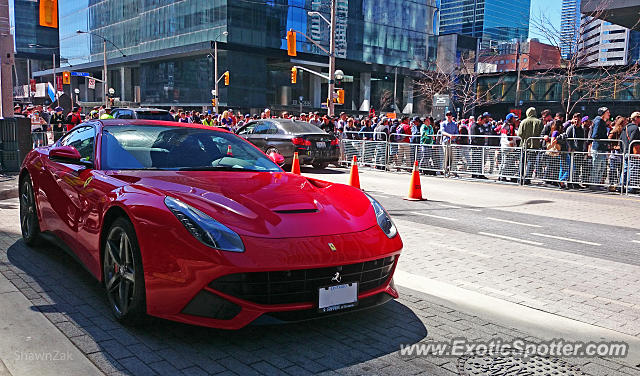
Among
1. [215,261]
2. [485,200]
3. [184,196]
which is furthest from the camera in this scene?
[485,200]

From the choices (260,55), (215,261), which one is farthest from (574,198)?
(260,55)

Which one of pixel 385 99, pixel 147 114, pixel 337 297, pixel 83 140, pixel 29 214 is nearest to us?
pixel 337 297

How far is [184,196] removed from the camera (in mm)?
3783

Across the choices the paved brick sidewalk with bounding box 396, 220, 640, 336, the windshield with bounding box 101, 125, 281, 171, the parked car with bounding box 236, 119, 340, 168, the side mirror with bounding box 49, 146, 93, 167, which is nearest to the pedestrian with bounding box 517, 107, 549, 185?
the parked car with bounding box 236, 119, 340, 168

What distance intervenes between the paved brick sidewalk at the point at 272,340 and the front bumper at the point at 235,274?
Answer: 0.75 feet

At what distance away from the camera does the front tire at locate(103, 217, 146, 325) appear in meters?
3.67

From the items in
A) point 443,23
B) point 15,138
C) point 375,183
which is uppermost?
point 443,23

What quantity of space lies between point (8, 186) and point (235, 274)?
948 centimetres

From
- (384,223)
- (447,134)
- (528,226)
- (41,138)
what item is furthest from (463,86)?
(384,223)

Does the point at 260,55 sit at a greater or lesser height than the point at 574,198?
greater

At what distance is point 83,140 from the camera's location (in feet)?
17.5

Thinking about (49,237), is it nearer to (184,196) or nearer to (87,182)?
(87,182)

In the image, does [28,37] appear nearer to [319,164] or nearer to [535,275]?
[319,164]

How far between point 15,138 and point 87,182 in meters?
11.4
